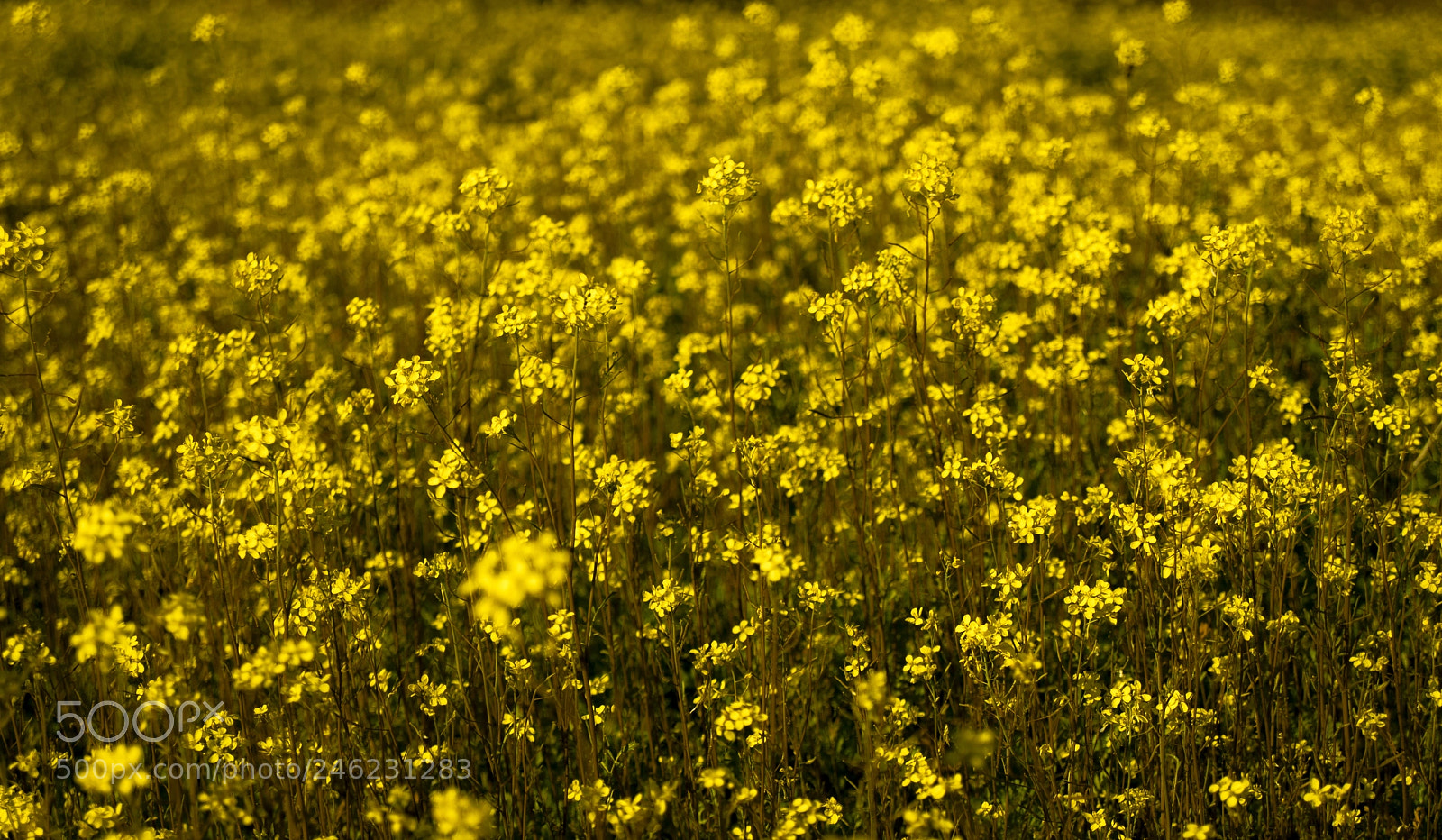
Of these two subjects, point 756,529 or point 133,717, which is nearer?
point 133,717

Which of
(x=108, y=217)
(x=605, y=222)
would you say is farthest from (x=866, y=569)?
→ (x=108, y=217)

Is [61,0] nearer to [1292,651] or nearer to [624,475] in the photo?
[624,475]

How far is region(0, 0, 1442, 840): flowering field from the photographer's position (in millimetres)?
2906

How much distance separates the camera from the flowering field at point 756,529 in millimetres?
2906

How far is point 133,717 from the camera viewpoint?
2838 mm

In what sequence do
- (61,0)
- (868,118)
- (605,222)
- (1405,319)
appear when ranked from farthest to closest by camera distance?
(61,0)
(868,118)
(605,222)
(1405,319)

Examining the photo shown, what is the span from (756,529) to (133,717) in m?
1.88

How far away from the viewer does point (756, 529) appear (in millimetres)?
3461

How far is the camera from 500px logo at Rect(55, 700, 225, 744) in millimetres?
2764

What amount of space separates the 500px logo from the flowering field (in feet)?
0.13

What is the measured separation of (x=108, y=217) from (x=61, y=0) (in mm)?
12816

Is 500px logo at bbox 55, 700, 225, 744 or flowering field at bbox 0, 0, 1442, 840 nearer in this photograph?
500px logo at bbox 55, 700, 225, 744

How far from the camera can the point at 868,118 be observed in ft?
26.3

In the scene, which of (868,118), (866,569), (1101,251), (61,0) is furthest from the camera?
(61,0)
